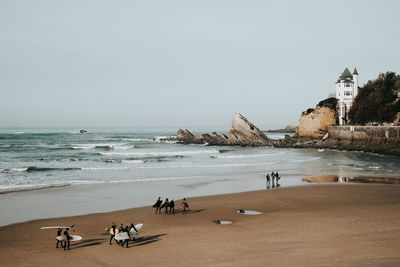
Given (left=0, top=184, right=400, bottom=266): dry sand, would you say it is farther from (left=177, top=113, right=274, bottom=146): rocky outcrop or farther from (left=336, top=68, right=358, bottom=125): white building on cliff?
(left=336, top=68, right=358, bottom=125): white building on cliff

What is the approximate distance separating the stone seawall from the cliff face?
3680 millimetres

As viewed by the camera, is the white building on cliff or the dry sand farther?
the white building on cliff

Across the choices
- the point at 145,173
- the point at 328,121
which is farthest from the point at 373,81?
the point at 145,173

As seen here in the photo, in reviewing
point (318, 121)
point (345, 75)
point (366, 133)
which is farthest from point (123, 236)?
point (345, 75)

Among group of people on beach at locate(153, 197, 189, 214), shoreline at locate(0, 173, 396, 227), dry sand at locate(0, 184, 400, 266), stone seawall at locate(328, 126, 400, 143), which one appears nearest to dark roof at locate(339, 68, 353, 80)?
stone seawall at locate(328, 126, 400, 143)

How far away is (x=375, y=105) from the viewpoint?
231ft

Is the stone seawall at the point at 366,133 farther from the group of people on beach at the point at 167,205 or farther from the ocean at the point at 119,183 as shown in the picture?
the group of people on beach at the point at 167,205

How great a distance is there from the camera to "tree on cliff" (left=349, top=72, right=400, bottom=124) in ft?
→ 231

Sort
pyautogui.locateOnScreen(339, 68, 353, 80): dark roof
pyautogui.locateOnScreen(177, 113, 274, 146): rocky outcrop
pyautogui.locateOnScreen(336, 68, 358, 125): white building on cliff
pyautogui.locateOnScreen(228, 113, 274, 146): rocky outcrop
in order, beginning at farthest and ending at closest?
1. pyautogui.locateOnScreen(339, 68, 353, 80): dark roof
2. pyautogui.locateOnScreen(336, 68, 358, 125): white building on cliff
3. pyautogui.locateOnScreen(228, 113, 274, 146): rocky outcrop
4. pyautogui.locateOnScreen(177, 113, 274, 146): rocky outcrop

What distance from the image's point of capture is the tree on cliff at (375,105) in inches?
2768

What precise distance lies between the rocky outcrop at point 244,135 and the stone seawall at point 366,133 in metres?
15.6

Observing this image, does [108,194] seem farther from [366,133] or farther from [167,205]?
[366,133]

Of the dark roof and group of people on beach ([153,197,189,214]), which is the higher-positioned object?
the dark roof

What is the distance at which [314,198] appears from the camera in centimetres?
2262
